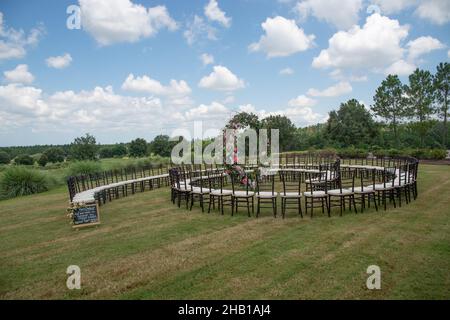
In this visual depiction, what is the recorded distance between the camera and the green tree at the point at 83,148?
24.0 meters

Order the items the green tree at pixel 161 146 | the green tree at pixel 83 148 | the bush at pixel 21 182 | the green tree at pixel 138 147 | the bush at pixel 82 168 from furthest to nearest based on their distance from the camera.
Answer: the green tree at pixel 138 147 < the green tree at pixel 161 146 < the green tree at pixel 83 148 < the bush at pixel 82 168 < the bush at pixel 21 182

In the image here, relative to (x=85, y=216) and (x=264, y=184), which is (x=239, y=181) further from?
(x=85, y=216)

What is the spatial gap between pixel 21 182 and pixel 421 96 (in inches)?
1279

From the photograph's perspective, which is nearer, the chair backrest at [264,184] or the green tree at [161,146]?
the chair backrest at [264,184]

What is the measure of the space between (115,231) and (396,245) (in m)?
5.93

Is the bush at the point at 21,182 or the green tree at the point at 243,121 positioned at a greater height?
the green tree at the point at 243,121

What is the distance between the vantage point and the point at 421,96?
28.6 m

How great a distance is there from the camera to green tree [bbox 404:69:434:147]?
1106 inches

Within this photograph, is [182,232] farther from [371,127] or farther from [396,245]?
[371,127]

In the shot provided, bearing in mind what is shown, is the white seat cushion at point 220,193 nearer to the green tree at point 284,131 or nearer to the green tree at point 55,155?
the green tree at point 284,131

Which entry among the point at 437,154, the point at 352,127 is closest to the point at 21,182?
the point at 437,154

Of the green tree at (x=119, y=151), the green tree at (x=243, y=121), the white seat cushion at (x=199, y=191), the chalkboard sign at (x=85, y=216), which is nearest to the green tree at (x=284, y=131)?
the green tree at (x=119, y=151)

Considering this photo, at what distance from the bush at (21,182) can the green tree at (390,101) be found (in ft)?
99.6

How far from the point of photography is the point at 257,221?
7512 mm
